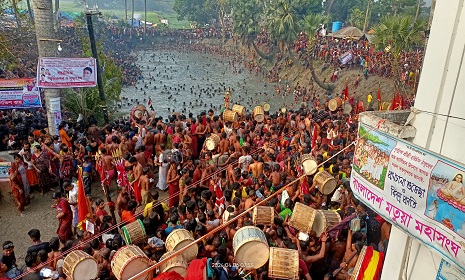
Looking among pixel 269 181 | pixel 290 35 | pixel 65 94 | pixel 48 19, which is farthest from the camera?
pixel 290 35

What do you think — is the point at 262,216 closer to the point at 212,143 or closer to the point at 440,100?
the point at 440,100

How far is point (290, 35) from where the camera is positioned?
29.9m

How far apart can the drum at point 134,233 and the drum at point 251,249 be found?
168 centimetres

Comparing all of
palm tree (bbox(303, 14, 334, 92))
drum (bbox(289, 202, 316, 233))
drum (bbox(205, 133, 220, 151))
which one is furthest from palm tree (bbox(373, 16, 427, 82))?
drum (bbox(289, 202, 316, 233))

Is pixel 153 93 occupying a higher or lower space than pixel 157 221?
lower

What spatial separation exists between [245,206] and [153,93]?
2117 cm

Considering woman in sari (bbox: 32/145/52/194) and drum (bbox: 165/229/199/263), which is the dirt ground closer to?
woman in sari (bbox: 32/145/52/194)

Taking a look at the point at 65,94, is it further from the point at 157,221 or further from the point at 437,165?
the point at 437,165

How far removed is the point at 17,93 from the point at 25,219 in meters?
4.02

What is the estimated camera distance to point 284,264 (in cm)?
507

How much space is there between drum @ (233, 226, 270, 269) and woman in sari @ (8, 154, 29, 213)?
5.80 meters

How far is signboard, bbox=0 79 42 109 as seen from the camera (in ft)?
35.1

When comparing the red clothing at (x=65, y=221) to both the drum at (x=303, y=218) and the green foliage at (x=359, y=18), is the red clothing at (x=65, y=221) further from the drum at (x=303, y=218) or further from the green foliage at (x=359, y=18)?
the green foliage at (x=359, y=18)

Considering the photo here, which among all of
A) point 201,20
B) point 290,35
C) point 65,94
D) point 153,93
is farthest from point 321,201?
point 201,20
